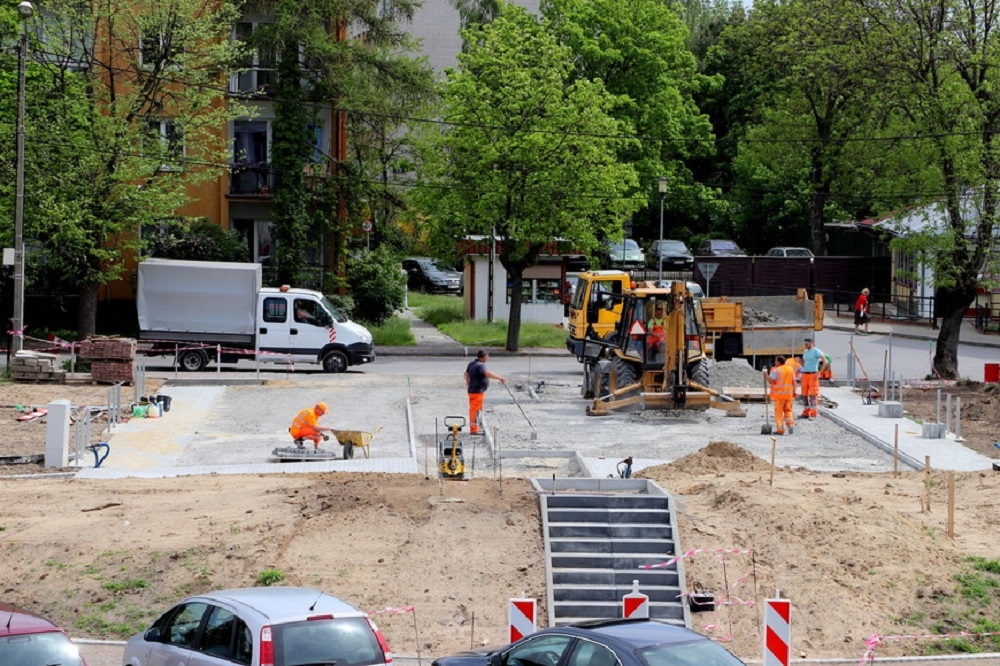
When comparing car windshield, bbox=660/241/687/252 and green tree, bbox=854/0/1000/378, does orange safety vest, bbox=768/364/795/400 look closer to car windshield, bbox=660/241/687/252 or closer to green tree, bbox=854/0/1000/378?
green tree, bbox=854/0/1000/378

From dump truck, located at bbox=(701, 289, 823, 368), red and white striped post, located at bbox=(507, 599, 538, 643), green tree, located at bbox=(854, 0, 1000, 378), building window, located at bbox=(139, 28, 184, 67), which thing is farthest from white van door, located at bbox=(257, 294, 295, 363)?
red and white striped post, located at bbox=(507, 599, 538, 643)

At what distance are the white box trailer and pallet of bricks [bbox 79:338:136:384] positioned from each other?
4531mm

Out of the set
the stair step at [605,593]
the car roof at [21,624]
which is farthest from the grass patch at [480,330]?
the car roof at [21,624]

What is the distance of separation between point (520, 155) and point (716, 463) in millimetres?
22982

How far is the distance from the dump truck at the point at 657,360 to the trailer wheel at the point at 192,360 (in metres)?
11.6

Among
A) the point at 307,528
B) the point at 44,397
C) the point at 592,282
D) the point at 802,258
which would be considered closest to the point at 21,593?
the point at 307,528

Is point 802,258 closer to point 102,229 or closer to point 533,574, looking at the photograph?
point 102,229

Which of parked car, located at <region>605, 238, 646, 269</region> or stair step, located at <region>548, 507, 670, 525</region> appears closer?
stair step, located at <region>548, 507, 670, 525</region>

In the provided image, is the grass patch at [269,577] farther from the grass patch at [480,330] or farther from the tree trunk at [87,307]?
the grass patch at [480,330]

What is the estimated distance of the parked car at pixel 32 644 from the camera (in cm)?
1014

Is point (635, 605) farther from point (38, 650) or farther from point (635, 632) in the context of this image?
point (38, 650)

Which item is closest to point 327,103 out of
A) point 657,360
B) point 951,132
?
point 951,132

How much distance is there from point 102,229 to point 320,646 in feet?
102

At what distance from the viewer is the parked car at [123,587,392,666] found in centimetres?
1007
